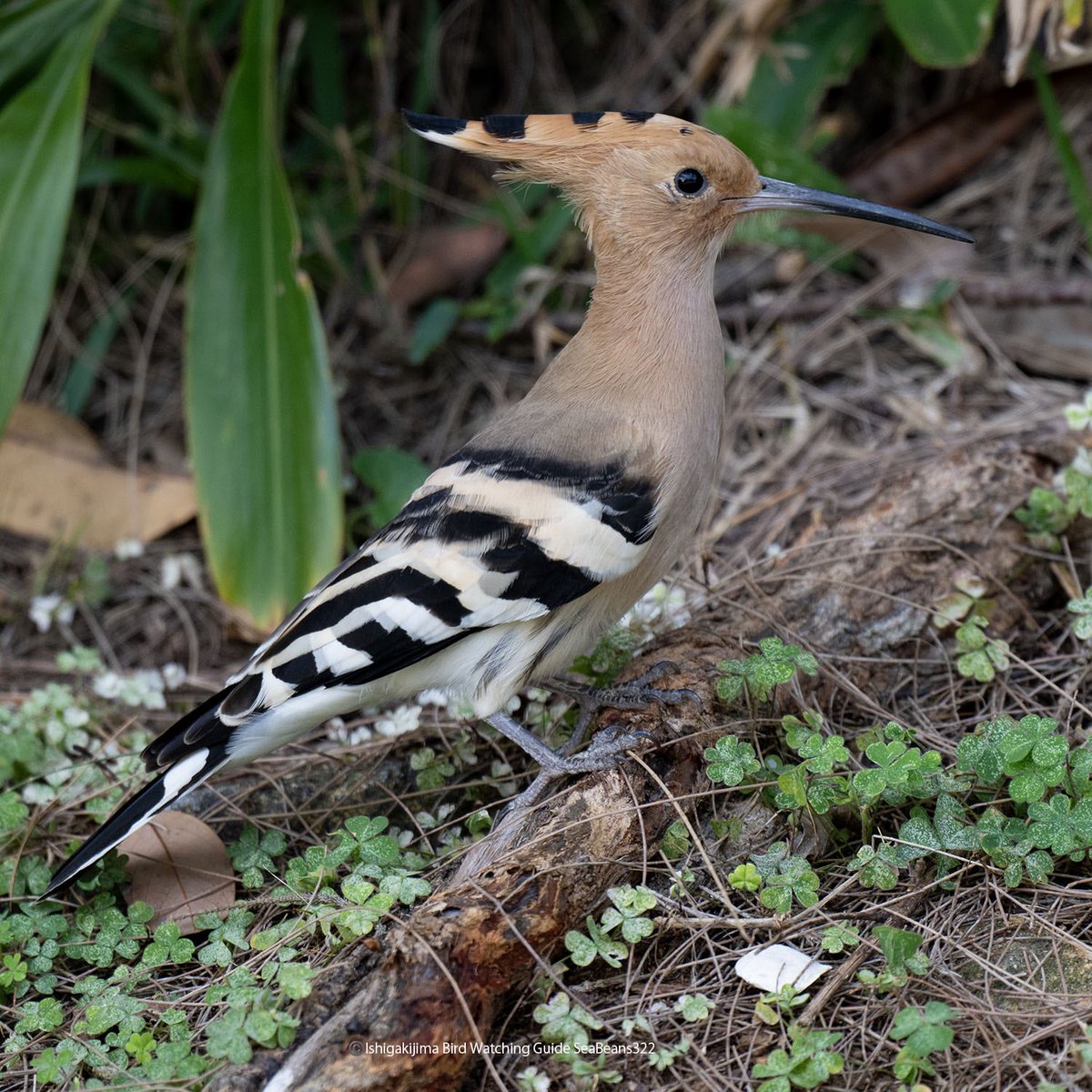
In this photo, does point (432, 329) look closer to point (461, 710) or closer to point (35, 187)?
point (35, 187)

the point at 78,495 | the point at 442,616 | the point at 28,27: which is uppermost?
the point at 28,27

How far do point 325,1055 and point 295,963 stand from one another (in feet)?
0.50

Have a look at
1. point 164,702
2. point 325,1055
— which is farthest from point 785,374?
point 325,1055

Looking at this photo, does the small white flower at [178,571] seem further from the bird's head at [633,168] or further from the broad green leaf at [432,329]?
the bird's head at [633,168]

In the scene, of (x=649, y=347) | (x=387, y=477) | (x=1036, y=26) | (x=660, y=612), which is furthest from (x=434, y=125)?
(x=1036, y=26)

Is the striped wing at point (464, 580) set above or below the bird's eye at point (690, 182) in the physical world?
below

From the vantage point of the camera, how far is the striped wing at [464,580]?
6.14 feet

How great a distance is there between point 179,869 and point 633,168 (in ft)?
4.46

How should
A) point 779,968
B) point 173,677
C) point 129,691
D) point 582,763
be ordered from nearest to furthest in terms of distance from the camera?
point 779,968 → point 582,763 → point 129,691 → point 173,677

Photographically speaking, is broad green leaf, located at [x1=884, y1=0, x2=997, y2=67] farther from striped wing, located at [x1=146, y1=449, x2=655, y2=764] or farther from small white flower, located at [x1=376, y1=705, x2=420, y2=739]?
small white flower, located at [x1=376, y1=705, x2=420, y2=739]

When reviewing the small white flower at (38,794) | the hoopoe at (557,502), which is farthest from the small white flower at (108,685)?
the hoopoe at (557,502)

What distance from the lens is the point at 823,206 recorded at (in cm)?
217

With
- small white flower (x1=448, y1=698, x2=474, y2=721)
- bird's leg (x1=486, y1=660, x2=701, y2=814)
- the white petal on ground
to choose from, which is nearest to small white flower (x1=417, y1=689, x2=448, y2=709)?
small white flower (x1=448, y1=698, x2=474, y2=721)

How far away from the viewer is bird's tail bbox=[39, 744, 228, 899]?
1820 millimetres
